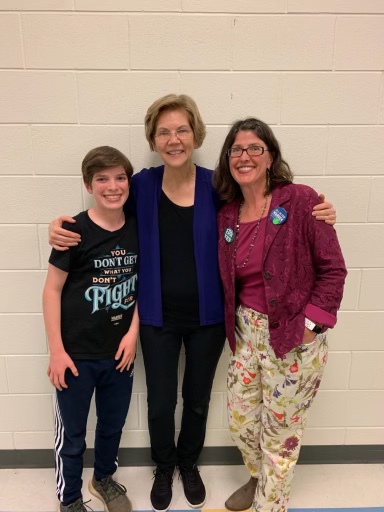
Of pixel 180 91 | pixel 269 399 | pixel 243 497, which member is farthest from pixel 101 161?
pixel 243 497

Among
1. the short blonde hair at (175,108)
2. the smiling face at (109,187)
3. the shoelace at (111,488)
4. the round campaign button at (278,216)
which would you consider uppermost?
the short blonde hair at (175,108)

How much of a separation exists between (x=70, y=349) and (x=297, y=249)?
94 centimetres

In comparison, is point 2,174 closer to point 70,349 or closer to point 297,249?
point 70,349

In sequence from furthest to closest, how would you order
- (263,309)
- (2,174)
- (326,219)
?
(2,174) < (263,309) < (326,219)

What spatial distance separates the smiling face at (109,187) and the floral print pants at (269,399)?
2.10 feet

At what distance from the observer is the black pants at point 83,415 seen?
1.65 meters

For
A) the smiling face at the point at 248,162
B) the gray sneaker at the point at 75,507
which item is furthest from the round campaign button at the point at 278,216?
the gray sneaker at the point at 75,507

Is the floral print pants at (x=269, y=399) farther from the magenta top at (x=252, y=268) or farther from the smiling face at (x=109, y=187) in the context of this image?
the smiling face at (x=109, y=187)

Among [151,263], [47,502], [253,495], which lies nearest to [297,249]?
[151,263]

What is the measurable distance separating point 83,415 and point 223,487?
0.82 metres

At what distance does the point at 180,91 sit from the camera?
1.77 meters

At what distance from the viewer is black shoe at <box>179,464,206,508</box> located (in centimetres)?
189

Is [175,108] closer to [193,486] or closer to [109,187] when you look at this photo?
[109,187]

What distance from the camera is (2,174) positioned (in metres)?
1.83
